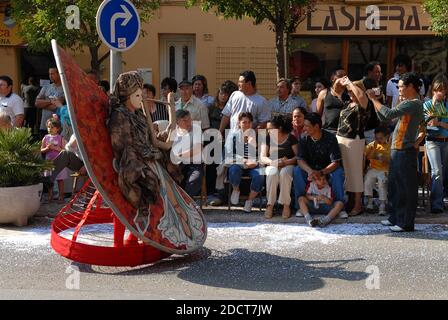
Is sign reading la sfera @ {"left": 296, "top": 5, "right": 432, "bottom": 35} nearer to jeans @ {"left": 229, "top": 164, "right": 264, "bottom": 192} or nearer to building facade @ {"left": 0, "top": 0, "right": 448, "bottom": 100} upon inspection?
building facade @ {"left": 0, "top": 0, "right": 448, "bottom": 100}

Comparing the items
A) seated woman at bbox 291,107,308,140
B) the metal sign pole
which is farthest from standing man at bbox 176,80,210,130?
seated woman at bbox 291,107,308,140

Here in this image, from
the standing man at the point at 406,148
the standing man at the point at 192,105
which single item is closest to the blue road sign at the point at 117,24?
the standing man at the point at 192,105

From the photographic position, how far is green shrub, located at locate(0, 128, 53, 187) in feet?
24.0

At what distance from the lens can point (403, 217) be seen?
7.24 m

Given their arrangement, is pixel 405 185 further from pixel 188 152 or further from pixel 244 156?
pixel 188 152

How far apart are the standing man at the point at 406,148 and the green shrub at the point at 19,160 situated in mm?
4132

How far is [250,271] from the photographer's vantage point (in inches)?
227

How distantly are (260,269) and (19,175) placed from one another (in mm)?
3302

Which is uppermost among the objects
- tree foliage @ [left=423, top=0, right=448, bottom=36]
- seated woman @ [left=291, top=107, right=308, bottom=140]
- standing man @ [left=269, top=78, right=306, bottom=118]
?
tree foliage @ [left=423, top=0, right=448, bottom=36]

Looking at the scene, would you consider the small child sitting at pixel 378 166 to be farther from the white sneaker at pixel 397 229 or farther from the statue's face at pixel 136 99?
the statue's face at pixel 136 99

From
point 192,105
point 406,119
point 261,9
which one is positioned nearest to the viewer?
point 406,119

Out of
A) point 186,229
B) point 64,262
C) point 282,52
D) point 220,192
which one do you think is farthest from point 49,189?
point 282,52

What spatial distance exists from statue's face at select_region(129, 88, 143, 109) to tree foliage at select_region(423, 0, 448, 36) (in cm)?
561

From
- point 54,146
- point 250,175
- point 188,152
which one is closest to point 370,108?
point 250,175
